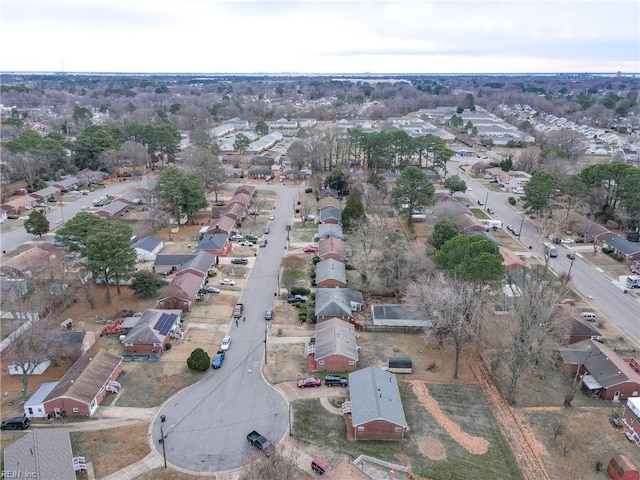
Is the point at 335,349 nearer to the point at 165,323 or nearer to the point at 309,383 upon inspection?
the point at 309,383

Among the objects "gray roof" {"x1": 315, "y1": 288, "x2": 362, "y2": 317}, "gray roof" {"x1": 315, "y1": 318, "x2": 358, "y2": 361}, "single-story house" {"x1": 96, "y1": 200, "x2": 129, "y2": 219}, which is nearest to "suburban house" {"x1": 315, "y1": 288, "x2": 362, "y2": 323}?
"gray roof" {"x1": 315, "y1": 288, "x2": 362, "y2": 317}

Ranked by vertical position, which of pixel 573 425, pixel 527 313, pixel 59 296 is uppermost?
pixel 527 313

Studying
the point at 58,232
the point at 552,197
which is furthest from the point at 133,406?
the point at 552,197

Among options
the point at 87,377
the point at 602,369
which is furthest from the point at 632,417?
the point at 87,377

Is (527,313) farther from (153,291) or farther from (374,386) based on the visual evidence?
(153,291)

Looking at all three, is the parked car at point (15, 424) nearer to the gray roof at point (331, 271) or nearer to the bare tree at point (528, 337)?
the gray roof at point (331, 271)

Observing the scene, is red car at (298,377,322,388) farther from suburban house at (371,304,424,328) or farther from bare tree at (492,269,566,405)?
bare tree at (492,269,566,405)
